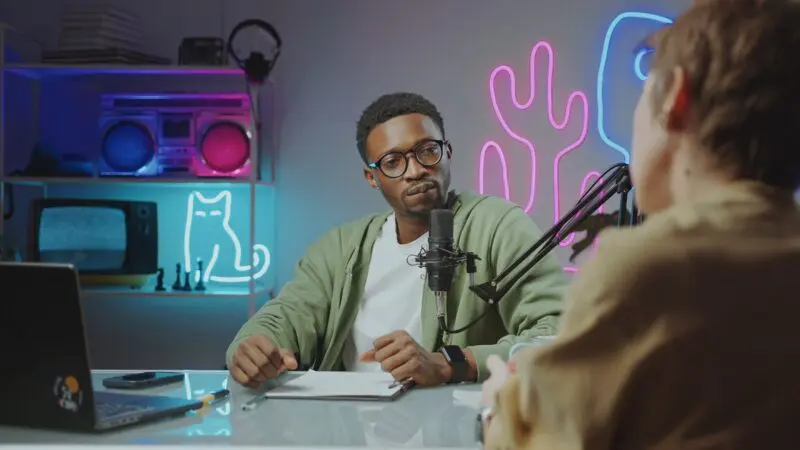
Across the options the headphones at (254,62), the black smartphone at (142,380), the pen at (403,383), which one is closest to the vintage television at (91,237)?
the headphones at (254,62)

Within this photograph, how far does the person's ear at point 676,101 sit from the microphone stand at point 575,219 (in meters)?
0.47

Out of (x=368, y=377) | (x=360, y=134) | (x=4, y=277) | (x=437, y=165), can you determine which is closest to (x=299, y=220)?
(x=360, y=134)

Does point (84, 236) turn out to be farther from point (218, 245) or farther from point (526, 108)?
point (526, 108)

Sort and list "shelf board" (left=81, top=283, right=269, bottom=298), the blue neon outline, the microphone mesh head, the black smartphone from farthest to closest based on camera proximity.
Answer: the blue neon outline < "shelf board" (left=81, top=283, right=269, bottom=298) < the black smartphone < the microphone mesh head

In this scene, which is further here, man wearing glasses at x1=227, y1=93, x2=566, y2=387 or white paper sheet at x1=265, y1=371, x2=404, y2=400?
man wearing glasses at x1=227, y1=93, x2=566, y2=387

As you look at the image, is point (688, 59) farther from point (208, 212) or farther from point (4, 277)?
point (208, 212)

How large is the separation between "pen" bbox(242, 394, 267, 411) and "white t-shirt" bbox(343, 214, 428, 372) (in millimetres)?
591

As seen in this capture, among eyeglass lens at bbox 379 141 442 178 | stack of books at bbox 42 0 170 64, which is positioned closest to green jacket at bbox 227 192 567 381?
eyeglass lens at bbox 379 141 442 178

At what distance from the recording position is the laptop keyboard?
1.34 metres

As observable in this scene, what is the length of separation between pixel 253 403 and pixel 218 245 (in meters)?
2.24

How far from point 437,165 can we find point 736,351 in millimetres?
1502

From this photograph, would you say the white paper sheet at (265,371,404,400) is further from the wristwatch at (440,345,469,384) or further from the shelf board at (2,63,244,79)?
the shelf board at (2,63,244,79)

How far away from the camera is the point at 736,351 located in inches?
31.6

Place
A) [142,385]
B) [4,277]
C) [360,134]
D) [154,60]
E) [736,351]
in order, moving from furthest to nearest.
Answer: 1. [154,60]
2. [360,134]
3. [142,385]
4. [4,277]
5. [736,351]
